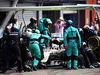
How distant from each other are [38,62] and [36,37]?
3.07 feet

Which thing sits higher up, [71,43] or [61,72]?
[71,43]

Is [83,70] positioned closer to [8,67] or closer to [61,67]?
[61,67]

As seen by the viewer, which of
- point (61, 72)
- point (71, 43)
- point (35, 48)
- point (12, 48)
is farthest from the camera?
point (71, 43)

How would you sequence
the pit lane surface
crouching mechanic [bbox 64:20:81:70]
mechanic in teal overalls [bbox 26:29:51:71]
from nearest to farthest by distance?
the pit lane surface < mechanic in teal overalls [bbox 26:29:51:71] < crouching mechanic [bbox 64:20:81:70]

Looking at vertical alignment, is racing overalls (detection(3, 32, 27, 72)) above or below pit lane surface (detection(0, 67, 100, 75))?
above

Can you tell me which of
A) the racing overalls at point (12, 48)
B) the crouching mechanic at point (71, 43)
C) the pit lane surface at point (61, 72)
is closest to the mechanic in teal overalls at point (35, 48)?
the pit lane surface at point (61, 72)

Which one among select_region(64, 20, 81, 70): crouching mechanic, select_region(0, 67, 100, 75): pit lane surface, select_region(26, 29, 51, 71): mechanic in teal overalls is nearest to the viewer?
select_region(0, 67, 100, 75): pit lane surface

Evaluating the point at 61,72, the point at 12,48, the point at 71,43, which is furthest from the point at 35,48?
the point at 71,43

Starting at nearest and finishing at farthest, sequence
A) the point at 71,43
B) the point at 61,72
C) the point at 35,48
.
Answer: the point at 61,72 → the point at 35,48 → the point at 71,43

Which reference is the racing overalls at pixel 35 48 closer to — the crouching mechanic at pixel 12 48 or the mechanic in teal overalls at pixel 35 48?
the mechanic in teal overalls at pixel 35 48

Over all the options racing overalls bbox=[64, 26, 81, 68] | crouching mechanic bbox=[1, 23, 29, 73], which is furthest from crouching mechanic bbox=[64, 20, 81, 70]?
crouching mechanic bbox=[1, 23, 29, 73]

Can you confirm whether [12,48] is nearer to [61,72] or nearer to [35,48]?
[35,48]

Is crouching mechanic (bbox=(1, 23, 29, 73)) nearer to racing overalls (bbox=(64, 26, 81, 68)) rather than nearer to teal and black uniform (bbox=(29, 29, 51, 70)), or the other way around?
teal and black uniform (bbox=(29, 29, 51, 70))

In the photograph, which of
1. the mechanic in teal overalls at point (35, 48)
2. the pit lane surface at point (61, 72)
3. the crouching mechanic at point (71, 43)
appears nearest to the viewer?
the pit lane surface at point (61, 72)
